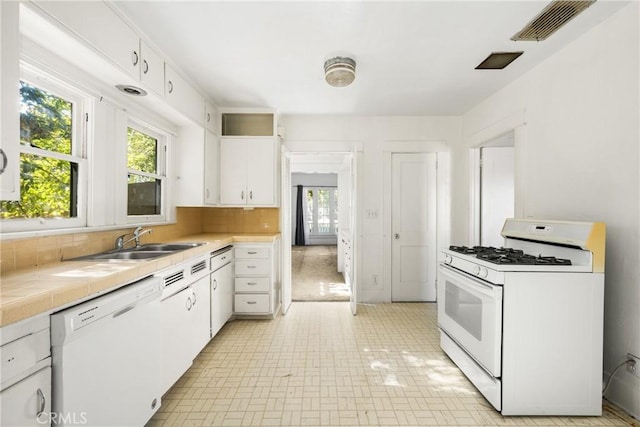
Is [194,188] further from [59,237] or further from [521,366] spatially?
[521,366]

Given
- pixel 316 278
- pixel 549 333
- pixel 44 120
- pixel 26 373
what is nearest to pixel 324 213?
pixel 316 278

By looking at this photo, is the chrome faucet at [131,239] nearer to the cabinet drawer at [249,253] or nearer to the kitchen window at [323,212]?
the cabinet drawer at [249,253]

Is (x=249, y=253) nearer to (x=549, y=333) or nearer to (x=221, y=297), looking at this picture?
(x=221, y=297)

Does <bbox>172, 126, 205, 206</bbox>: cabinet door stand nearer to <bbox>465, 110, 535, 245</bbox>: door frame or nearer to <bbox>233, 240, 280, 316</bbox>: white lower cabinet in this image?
<bbox>233, 240, 280, 316</bbox>: white lower cabinet

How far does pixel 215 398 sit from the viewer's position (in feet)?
6.15

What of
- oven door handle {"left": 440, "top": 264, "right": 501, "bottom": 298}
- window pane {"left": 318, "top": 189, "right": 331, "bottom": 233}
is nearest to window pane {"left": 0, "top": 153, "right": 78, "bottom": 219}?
oven door handle {"left": 440, "top": 264, "right": 501, "bottom": 298}

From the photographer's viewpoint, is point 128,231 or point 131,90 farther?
point 128,231

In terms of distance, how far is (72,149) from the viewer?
184 cm

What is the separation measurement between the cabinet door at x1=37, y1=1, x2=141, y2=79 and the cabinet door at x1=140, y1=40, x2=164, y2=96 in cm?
6

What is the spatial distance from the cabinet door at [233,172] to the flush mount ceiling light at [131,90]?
4.45ft

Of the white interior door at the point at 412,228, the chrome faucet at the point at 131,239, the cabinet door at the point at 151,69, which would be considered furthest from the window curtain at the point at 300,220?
the cabinet door at the point at 151,69

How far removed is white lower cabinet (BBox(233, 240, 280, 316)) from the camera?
313cm

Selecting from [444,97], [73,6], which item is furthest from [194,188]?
[444,97]

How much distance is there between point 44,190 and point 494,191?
4.24m
